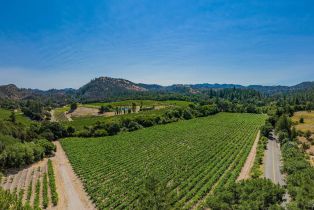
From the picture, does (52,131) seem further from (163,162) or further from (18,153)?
(163,162)

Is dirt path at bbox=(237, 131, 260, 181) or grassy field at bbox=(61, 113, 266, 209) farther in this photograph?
dirt path at bbox=(237, 131, 260, 181)

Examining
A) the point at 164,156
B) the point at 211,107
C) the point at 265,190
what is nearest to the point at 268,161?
the point at 164,156

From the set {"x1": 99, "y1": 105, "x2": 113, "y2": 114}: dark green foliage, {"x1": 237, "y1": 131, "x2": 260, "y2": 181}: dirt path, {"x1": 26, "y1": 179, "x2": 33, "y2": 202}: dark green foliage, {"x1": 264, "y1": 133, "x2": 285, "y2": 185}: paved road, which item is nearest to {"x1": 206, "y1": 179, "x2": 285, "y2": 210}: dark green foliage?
{"x1": 264, "y1": 133, "x2": 285, "y2": 185}: paved road

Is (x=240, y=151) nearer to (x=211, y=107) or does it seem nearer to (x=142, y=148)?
(x=142, y=148)

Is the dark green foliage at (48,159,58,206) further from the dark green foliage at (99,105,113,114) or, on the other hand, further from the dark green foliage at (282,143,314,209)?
the dark green foliage at (99,105,113,114)

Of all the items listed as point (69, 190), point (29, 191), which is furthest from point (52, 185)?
point (69, 190)

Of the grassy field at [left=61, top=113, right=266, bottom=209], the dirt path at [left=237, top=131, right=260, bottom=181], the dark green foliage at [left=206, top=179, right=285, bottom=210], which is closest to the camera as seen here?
the dark green foliage at [left=206, top=179, right=285, bottom=210]
